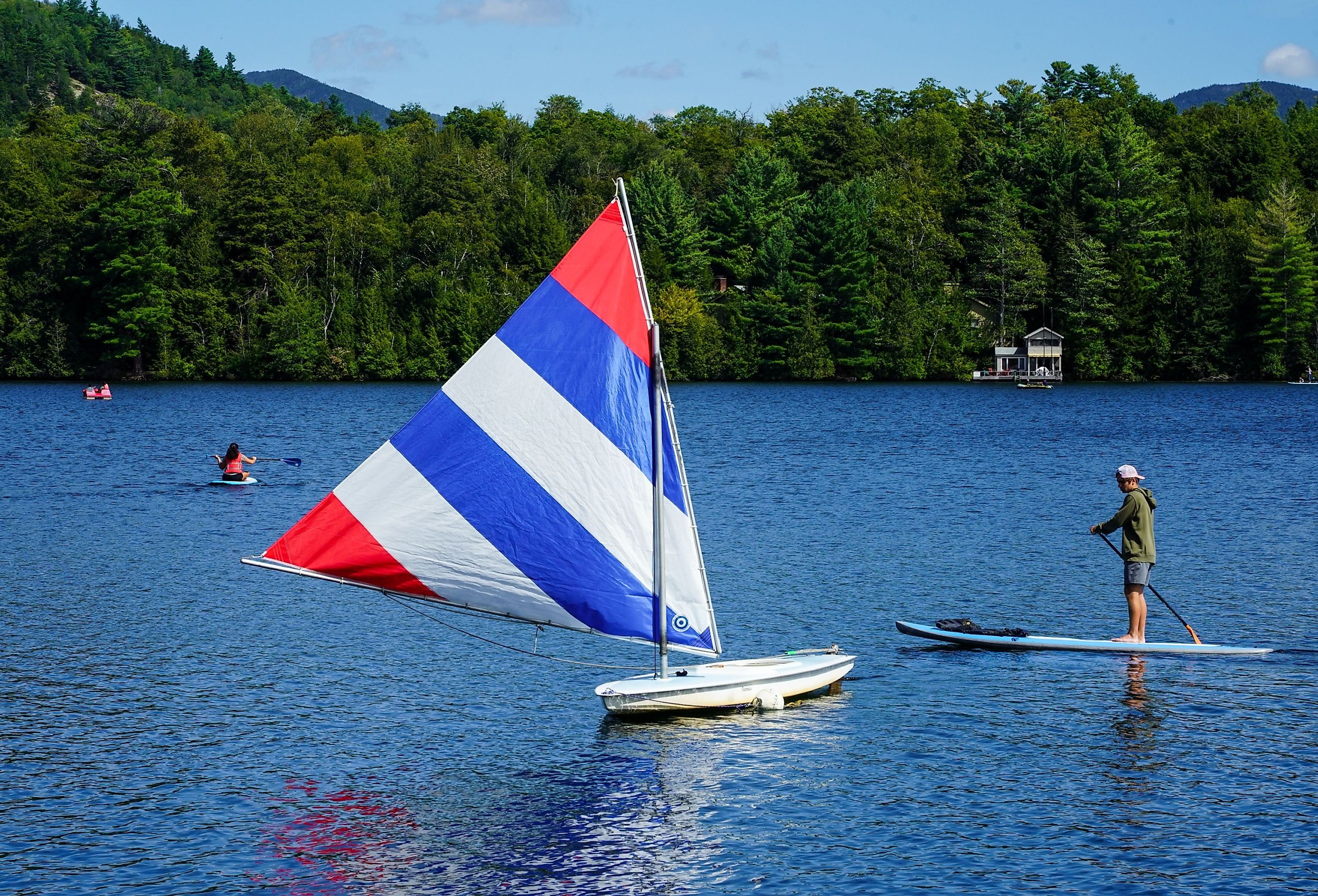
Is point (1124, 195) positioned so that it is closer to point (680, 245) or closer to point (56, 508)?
point (680, 245)

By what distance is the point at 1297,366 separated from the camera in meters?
134

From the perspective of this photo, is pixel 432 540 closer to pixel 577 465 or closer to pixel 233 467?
pixel 577 465

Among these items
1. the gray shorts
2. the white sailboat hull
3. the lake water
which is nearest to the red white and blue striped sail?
→ the white sailboat hull

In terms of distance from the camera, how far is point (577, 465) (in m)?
18.0

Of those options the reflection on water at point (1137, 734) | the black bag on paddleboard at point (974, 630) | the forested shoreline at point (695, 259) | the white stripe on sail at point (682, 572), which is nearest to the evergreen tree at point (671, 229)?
the forested shoreline at point (695, 259)

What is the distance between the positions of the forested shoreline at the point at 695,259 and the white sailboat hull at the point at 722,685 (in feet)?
377

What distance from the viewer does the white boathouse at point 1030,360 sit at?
132375 millimetres

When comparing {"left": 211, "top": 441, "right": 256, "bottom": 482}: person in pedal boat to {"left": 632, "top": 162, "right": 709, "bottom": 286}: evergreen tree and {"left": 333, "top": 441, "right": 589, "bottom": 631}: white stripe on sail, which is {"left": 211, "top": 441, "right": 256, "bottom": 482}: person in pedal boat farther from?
{"left": 632, "top": 162, "right": 709, "bottom": 286}: evergreen tree

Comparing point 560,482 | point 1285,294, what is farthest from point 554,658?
point 1285,294

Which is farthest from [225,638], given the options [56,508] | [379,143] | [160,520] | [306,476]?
[379,143]

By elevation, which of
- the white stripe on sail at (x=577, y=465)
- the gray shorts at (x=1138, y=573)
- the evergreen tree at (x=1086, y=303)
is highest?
the evergreen tree at (x=1086, y=303)

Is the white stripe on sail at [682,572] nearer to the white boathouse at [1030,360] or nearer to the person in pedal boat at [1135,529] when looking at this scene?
the person in pedal boat at [1135,529]

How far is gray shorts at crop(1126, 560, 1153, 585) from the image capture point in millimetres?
22439

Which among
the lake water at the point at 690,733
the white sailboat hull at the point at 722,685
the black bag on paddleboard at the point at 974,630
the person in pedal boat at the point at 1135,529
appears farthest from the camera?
the black bag on paddleboard at the point at 974,630
